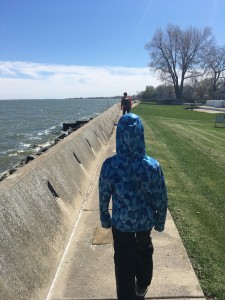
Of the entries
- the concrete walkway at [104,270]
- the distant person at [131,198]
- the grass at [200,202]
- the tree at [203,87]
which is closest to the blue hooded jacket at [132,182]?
the distant person at [131,198]

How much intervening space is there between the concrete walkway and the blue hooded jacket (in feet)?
3.07

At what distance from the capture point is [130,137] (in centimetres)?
309

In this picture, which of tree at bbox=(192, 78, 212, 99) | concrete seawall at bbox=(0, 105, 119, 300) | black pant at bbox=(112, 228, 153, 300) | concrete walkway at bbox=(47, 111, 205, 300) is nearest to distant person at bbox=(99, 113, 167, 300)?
black pant at bbox=(112, 228, 153, 300)

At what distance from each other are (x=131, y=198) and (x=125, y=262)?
1.97ft

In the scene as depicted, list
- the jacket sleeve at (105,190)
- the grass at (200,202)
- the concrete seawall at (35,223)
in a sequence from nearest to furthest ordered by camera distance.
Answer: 1. the jacket sleeve at (105,190)
2. the concrete seawall at (35,223)
3. the grass at (200,202)

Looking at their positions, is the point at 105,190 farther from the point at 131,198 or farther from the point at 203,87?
the point at 203,87

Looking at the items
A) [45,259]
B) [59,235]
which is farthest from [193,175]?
[45,259]

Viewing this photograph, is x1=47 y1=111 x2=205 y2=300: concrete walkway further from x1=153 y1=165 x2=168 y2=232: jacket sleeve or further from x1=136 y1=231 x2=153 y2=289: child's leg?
x1=153 y1=165 x2=168 y2=232: jacket sleeve

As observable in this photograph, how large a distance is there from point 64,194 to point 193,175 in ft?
13.3

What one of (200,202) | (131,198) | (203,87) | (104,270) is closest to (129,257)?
(131,198)

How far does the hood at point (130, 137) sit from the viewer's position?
309cm

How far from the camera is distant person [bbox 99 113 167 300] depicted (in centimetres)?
312

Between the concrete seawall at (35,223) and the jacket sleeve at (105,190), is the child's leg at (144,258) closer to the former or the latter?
the jacket sleeve at (105,190)

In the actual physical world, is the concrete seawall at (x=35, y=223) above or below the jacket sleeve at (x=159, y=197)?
below
